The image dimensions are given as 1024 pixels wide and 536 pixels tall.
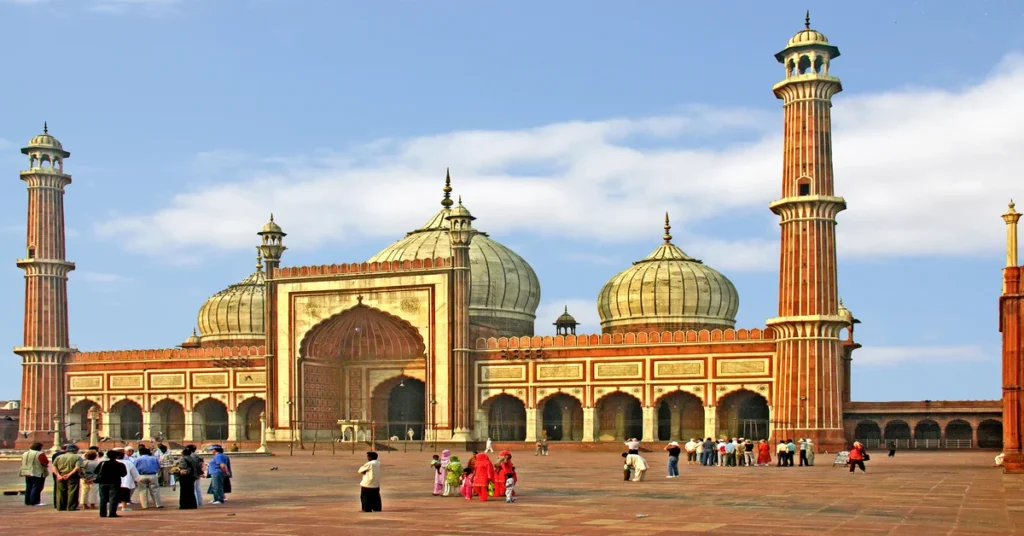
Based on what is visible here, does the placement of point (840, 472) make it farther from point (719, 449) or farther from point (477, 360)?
point (477, 360)

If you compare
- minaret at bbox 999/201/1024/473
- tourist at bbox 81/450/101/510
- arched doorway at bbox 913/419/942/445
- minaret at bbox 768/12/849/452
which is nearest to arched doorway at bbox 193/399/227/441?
minaret at bbox 768/12/849/452

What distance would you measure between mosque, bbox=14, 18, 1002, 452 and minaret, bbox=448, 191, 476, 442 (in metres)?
0.07

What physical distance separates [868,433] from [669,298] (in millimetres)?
9283

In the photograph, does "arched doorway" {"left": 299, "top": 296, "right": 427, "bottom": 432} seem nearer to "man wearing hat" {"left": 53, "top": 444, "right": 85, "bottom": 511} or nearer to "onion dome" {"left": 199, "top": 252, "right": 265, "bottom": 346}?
"onion dome" {"left": 199, "top": 252, "right": 265, "bottom": 346}

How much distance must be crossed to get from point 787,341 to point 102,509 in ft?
94.4

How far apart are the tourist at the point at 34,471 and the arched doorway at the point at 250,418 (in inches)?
1334

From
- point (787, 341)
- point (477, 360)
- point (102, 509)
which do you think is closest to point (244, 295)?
point (477, 360)

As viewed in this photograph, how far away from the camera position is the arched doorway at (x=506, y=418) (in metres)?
47.4

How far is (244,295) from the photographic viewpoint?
58812 millimetres

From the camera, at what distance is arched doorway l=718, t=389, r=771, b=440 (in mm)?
44250

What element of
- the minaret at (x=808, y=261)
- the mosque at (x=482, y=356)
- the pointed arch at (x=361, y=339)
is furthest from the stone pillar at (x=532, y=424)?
the minaret at (x=808, y=261)

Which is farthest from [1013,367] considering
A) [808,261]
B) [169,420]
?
[169,420]

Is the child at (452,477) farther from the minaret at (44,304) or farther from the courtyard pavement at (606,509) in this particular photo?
the minaret at (44,304)

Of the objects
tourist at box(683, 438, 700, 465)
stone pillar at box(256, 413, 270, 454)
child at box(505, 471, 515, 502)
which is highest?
child at box(505, 471, 515, 502)
